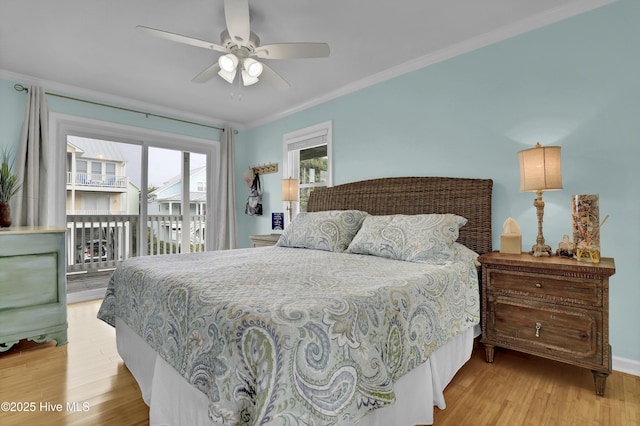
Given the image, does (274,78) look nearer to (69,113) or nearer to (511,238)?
(511,238)

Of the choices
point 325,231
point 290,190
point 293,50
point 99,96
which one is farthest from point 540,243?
point 99,96

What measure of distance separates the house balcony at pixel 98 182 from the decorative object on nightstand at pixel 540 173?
469 cm

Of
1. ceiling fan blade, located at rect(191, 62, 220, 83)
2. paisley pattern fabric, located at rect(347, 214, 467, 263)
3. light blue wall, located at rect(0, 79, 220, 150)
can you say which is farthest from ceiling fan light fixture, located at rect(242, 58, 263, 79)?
light blue wall, located at rect(0, 79, 220, 150)

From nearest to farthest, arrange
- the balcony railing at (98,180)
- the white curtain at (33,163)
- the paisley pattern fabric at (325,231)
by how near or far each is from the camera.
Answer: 1. the paisley pattern fabric at (325,231)
2. the white curtain at (33,163)
3. the balcony railing at (98,180)

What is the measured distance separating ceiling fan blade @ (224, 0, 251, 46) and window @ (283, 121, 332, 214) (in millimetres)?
1817

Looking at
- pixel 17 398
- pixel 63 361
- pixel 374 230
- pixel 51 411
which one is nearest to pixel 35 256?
pixel 63 361

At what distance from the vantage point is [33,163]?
3.19 m

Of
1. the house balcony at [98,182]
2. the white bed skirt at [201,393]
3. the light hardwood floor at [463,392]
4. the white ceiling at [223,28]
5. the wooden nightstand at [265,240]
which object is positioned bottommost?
the light hardwood floor at [463,392]

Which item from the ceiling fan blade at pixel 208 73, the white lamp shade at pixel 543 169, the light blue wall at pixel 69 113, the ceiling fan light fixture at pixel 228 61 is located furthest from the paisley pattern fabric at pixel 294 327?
the light blue wall at pixel 69 113

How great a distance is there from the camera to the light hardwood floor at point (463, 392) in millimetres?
1511

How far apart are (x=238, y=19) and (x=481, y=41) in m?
1.96

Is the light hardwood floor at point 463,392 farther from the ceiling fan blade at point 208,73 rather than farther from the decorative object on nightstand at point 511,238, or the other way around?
the ceiling fan blade at point 208,73

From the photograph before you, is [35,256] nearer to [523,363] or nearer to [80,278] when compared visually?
[80,278]

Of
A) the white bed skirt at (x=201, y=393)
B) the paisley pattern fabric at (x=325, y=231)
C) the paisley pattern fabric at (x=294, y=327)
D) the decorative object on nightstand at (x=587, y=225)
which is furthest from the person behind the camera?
the paisley pattern fabric at (x=325, y=231)
